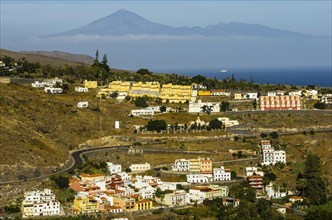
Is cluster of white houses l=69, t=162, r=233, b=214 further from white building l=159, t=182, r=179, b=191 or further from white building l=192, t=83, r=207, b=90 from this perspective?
white building l=192, t=83, r=207, b=90

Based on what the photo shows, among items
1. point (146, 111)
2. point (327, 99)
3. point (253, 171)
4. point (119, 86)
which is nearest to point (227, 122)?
point (146, 111)

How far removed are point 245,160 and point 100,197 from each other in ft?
43.0

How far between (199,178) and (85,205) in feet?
32.5

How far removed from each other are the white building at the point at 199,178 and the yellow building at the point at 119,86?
910 inches

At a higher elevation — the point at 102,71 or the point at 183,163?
the point at 102,71

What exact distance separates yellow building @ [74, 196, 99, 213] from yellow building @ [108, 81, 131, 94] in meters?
29.2

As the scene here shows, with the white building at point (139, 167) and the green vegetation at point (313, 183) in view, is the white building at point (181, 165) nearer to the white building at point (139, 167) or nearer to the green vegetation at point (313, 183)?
the white building at point (139, 167)

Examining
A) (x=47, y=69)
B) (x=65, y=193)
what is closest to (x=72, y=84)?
(x=47, y=69)

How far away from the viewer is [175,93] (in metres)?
73.6

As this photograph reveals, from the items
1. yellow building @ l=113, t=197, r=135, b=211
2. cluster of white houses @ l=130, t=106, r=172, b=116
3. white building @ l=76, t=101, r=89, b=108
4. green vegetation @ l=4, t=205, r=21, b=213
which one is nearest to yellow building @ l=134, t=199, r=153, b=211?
yellow building @ l=113, t=197, r=135, b=211

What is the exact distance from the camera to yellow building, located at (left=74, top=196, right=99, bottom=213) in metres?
44.2

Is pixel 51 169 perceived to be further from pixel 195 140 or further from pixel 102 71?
pixel 102 71

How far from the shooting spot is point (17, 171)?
A: 49.2 m

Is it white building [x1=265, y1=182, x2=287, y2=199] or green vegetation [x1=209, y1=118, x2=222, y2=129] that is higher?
green vegetation [x1=209, y1=118, x2=222, y2=129]
